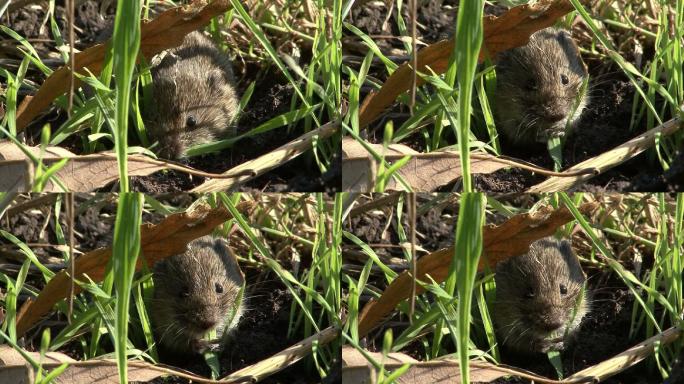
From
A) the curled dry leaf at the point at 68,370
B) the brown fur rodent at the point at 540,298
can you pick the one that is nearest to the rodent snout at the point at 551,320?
the brown fur rodent at the point at 540,298

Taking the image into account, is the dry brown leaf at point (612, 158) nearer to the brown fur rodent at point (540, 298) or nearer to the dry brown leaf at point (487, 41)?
the dry brown leaf at point (487, 41)

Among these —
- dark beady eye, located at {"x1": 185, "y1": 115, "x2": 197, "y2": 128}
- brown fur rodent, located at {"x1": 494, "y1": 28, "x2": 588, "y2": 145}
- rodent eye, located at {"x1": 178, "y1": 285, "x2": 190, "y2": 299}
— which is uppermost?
brown fur rodent, located at {"x1": 494, "y1": 28, "x2": 588, "y2": 145}

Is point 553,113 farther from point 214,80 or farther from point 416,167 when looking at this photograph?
point 214,80

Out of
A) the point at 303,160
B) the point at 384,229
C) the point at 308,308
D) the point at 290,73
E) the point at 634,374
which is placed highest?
the point at 290,73

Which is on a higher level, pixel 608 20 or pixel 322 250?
pixel 608 20

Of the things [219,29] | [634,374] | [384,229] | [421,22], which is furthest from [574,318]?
[219,29]

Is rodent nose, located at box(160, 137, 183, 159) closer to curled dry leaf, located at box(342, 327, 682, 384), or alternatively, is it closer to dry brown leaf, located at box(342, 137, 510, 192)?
dry brown leaf, located at box(342, 137, 510, 192)

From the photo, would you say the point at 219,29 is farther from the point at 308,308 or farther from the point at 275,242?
the point at 308,308

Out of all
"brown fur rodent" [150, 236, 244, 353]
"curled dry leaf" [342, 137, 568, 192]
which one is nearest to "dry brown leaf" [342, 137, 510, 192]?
"curled dry leaf" [342, 137, 568, 192]
